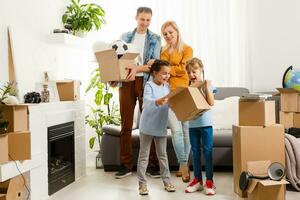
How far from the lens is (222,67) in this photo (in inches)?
217

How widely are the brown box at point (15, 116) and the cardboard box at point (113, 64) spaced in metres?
0.87

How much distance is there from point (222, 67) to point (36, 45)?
2.50 m

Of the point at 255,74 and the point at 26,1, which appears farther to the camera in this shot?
the point at 255,74

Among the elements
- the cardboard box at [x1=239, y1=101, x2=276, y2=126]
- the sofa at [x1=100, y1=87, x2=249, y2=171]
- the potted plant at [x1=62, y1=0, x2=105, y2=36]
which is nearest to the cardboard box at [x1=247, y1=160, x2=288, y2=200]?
the cardboard box at [x1=239, y1=101, x2=276, y2=126]

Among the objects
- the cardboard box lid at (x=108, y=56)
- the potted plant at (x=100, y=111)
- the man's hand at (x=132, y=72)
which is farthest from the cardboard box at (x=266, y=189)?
the potted plant at (x=100, y=111)

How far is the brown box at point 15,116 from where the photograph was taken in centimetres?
285

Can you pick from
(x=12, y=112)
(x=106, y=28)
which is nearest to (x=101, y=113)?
(x=106, y=28)

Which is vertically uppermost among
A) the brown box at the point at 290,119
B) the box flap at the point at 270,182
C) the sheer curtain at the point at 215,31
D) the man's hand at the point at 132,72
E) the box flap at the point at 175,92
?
the sheer curtain at the point at 215,31

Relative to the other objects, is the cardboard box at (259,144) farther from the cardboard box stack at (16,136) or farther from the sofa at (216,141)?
the cardboard box stack at (16,136)

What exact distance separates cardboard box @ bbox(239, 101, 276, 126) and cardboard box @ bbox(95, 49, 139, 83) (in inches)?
40.9

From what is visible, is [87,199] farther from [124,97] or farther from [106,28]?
[106,28]

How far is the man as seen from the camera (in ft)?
13.3

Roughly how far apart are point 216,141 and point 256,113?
1.04 m

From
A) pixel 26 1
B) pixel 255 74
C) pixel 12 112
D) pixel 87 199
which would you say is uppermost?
pixel 26 1
